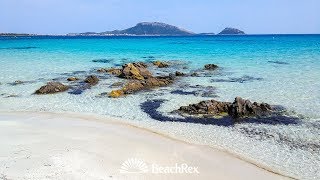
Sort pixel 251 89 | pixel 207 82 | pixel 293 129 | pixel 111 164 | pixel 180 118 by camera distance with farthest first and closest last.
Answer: pixel 207 82 → pixel 251 89 → pixel 180 118 → pixel 293 129 → pixel 111 164

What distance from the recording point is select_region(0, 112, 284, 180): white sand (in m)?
10.9

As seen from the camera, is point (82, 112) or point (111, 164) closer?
point (111, 164)

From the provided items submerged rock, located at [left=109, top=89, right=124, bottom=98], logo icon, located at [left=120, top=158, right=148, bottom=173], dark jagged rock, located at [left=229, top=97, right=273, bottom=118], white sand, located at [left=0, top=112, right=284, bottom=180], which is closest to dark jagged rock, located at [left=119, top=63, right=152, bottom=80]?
submerged rock, located at [left=109, top=89, right=124, bottom=98]

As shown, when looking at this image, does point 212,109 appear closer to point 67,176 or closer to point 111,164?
point 111,164

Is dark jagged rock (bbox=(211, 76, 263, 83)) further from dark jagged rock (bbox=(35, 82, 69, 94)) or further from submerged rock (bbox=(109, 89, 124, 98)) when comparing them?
dark jagged rock (bbox=(35, 82, 69, 94))

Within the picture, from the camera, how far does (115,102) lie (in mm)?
21234

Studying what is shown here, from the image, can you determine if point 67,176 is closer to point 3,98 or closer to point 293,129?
point 293,129

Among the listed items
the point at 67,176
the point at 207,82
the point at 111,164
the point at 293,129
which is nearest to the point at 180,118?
the point at 293,129

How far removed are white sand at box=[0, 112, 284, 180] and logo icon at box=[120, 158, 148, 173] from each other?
16 cm

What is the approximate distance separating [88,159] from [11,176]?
245 centimetres

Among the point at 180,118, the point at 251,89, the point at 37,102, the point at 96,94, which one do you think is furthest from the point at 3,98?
the point at 251,89

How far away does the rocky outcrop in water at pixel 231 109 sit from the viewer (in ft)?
58.6

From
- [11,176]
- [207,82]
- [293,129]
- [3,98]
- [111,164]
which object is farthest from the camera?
[207,82]

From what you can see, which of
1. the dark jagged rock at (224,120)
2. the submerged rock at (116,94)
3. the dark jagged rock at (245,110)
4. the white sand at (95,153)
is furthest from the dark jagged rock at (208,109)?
the submerged rock at (116,94)
